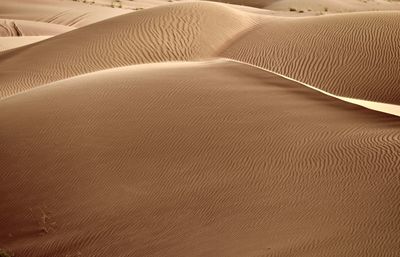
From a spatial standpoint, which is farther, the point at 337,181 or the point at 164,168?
the point at 164,168

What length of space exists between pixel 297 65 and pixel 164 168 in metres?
5.70

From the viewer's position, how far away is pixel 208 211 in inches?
214

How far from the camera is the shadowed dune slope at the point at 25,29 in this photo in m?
19.0

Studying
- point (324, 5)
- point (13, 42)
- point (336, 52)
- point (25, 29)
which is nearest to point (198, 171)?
point (336, 52)

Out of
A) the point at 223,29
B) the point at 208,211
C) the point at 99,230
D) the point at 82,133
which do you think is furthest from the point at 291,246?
the point at 223,29

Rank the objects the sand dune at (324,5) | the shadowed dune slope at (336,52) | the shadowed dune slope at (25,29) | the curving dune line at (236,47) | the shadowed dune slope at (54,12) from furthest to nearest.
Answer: the sand dune at (324,5) < the shadowed dune slope at (54,12) < the shadowed dune slope at (25,29) < the curving dune line at (236,47) < the shadowed dune slope at (336,52)

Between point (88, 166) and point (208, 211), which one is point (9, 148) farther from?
point (208, 211)

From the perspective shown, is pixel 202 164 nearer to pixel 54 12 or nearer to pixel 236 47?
pixel 236 47

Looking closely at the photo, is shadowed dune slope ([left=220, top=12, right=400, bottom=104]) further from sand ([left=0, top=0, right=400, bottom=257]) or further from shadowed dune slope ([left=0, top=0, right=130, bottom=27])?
shadowed dune slope ([left=0, top=0, right=130, bottom=27])

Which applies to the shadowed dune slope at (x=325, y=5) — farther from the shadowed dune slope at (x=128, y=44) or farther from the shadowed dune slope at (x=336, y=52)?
the shadowed dune slope at (x=336, y=52)

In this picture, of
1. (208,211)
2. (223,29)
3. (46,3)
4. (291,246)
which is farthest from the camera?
(46,3)

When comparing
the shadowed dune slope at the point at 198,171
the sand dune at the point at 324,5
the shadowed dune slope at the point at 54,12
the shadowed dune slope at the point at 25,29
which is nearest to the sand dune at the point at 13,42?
the shadowed dune slope at the point at 25,29

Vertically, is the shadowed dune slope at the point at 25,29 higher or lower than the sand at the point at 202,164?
lower

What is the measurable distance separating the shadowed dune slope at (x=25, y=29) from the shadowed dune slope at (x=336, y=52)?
8.40m
